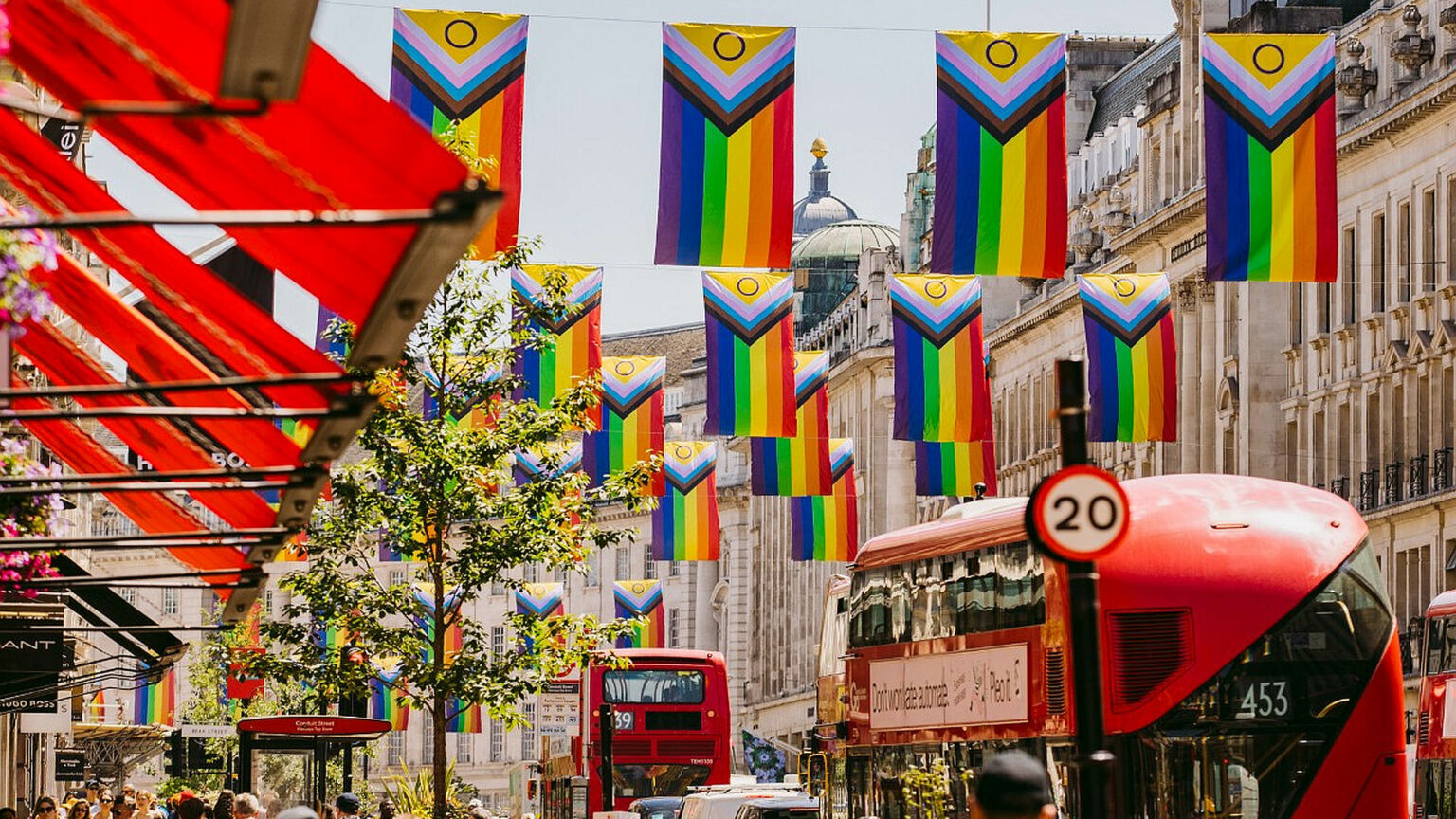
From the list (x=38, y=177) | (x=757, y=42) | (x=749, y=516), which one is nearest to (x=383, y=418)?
(x=757, y=42)

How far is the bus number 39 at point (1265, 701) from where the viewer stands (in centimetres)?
1994

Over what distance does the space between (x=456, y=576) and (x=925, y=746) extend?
17.3ft

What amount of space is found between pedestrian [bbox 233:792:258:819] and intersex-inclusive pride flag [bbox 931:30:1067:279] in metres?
11.7

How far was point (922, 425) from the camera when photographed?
1383 inches

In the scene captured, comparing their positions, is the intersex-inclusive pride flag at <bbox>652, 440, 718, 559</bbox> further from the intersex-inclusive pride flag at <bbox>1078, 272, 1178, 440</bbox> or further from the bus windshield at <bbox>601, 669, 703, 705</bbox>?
the intersex-inclusive pride flag at <bbox>1078, 272, 1178, 440</bbox>

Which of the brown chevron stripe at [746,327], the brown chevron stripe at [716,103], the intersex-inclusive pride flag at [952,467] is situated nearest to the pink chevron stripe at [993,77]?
the brown chevron stripe at [716,103]

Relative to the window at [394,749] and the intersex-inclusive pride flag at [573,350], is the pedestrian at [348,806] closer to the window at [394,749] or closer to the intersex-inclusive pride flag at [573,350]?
the intersex-inclusive pride flag at [573,350]

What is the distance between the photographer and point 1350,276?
175ft

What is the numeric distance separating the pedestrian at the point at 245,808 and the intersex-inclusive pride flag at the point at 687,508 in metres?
36.2

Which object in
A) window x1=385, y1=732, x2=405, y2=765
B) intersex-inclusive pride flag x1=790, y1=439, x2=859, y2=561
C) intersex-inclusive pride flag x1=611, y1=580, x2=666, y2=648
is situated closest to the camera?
intersex-inclusive pride flag x1=790, y1=439, x2=859, y2=561

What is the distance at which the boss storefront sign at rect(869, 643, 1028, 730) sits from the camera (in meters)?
21.7

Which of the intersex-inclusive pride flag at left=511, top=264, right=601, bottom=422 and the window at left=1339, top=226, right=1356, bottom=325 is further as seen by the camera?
the window at left=1339, top=226, right=1356, bottom=325

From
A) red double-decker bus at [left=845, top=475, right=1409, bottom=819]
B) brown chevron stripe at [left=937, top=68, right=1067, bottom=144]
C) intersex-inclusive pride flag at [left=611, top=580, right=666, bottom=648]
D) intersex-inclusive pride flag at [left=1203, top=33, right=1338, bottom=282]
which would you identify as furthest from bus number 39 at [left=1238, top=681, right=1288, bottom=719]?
intersex-inclusive pride flag at [left=611, top=580, right=666, bottom=648]

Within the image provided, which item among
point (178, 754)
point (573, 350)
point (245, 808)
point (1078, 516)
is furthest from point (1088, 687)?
point (178, 754)
